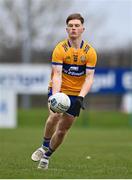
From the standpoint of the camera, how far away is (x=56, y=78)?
36.9 feet

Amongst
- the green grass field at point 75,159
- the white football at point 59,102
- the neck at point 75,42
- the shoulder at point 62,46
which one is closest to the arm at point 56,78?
the white football at point 59,102

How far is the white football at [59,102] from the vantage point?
36.0ft

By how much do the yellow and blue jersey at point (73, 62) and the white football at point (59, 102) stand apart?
0.52m

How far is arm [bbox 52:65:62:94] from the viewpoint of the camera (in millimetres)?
11188

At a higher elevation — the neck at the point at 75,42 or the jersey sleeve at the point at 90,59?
the neck at the point at 75,42

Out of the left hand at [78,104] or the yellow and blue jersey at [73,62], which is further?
the yellow and blue jersey at [73,62]

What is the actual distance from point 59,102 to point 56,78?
454mm

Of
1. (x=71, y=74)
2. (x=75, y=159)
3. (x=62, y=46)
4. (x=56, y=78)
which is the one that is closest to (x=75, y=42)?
(x=62, y=46)

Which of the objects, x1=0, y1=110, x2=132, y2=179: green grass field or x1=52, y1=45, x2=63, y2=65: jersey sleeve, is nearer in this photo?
x1=0, y1=110, x2=132, y2=179: green grass field

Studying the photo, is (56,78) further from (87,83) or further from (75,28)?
(75,28)

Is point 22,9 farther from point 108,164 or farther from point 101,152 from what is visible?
point 108,164

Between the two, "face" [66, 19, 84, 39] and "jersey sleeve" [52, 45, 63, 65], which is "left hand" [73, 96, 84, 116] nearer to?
"jersey sleeve" [52, 45, 63, 65]

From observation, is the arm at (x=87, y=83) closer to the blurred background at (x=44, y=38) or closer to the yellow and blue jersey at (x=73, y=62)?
the yellow and blue jersey at (x=73, y=62)

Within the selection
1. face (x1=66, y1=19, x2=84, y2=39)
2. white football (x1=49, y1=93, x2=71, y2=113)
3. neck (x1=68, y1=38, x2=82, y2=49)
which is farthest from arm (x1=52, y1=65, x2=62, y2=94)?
face (x1=66, y1=19, x2=84, y2=39)
